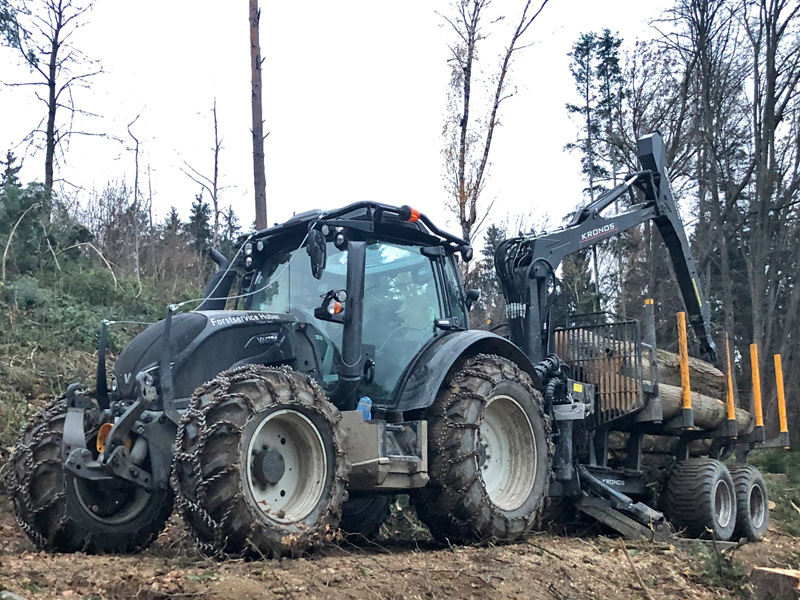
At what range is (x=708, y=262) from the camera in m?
24.5

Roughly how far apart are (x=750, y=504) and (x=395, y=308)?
5378 millimetres

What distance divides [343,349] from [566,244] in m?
3.76

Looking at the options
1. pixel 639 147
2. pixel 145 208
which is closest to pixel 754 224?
pixel 639 147

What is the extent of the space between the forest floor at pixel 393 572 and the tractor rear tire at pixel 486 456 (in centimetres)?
23

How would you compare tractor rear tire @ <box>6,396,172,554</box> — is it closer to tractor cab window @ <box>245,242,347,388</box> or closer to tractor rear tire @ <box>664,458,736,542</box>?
tractor cab window @ <box>245,242,347,388</box>

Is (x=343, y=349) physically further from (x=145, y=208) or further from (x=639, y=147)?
(x=145, y=208)

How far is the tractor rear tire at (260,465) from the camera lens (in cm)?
480

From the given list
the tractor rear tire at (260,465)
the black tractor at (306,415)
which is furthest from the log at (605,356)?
the tractor rear tire at (260,465)

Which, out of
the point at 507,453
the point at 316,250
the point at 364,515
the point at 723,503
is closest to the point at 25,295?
the point at 364,515

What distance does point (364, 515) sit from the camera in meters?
7.64

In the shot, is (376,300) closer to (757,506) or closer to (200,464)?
(200,464)

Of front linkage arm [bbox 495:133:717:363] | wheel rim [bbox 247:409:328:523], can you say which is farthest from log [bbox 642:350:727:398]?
wheel rim [bbox 247:409:328:523]

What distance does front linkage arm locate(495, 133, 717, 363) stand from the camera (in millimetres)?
8750

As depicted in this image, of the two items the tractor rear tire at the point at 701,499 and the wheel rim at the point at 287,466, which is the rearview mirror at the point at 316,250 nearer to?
the wheel rim at the point at 287,466
